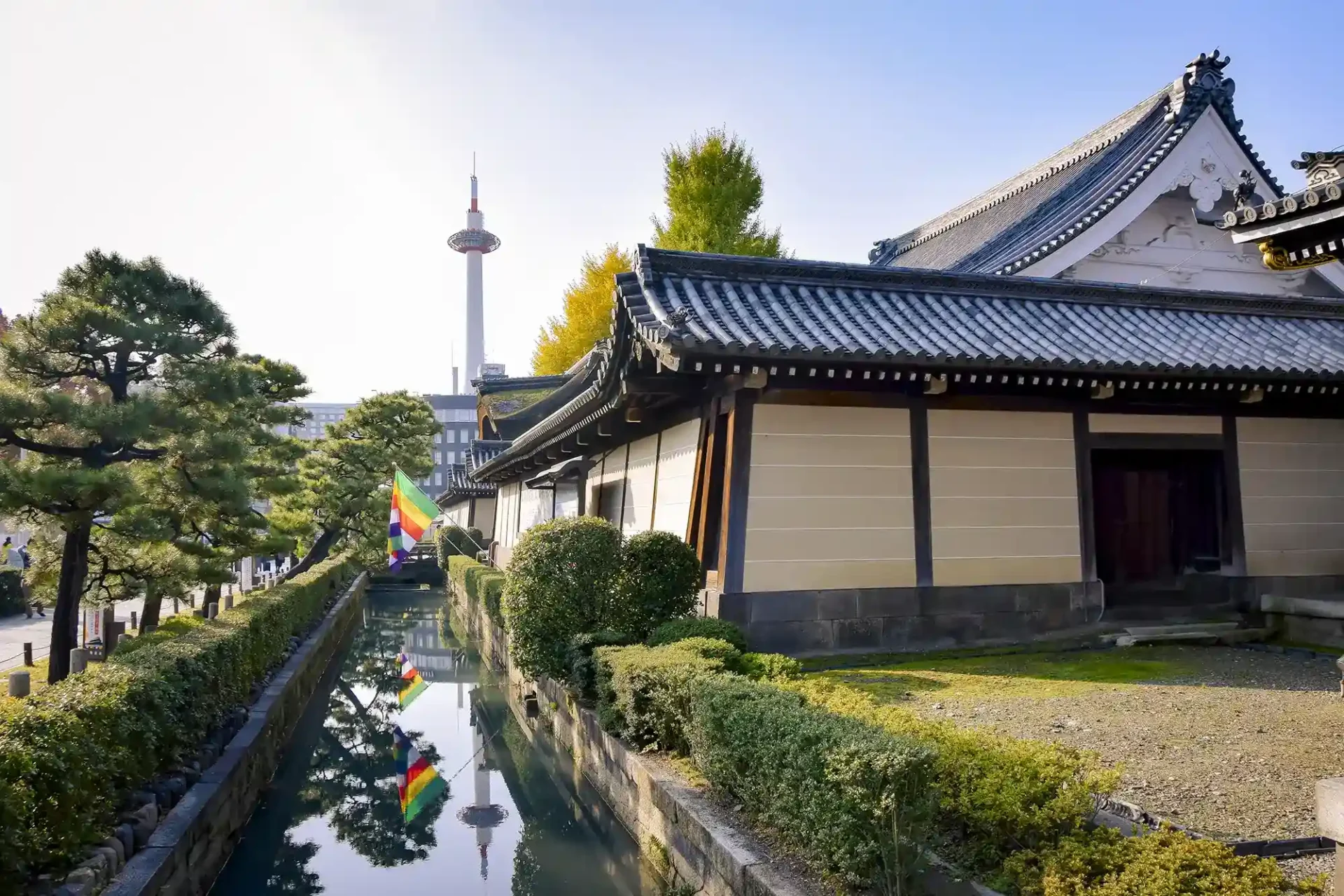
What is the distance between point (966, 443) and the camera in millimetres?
10992

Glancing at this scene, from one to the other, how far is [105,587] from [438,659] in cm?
765

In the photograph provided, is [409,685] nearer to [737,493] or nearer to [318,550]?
[737,493]

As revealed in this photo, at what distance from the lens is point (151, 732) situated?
6.52m

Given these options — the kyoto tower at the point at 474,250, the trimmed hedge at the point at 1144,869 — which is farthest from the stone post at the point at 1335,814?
the kyoto tower at the point at 474,250

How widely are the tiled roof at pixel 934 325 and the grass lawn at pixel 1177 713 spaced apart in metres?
3.20

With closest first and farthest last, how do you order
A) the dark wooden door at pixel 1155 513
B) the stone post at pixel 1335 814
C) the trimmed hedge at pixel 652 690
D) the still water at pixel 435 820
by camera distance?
the stone post at pixel 1335 814, the trimmed hedge at pixel 652 690, the still water at pixel 435 820, the dark wooden door at pixel 1155 513

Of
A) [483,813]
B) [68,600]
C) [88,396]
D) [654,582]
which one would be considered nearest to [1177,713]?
[654,582]

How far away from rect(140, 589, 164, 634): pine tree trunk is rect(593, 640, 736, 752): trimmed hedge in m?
7.89

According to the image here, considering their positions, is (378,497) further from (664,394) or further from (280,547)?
(664,394)

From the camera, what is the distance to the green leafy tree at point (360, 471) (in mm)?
26906

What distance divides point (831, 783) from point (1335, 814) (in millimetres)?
1917

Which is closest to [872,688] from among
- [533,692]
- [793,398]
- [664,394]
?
[793,398]

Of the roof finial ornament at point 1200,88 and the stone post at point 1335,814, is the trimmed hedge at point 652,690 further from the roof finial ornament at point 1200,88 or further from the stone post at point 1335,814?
the roof finial ornament at point 1200,88

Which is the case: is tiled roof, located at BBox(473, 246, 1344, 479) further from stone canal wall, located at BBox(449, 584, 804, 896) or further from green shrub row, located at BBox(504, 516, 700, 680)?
stone canal wall, located at BBox(449, 584, 804, 896)
